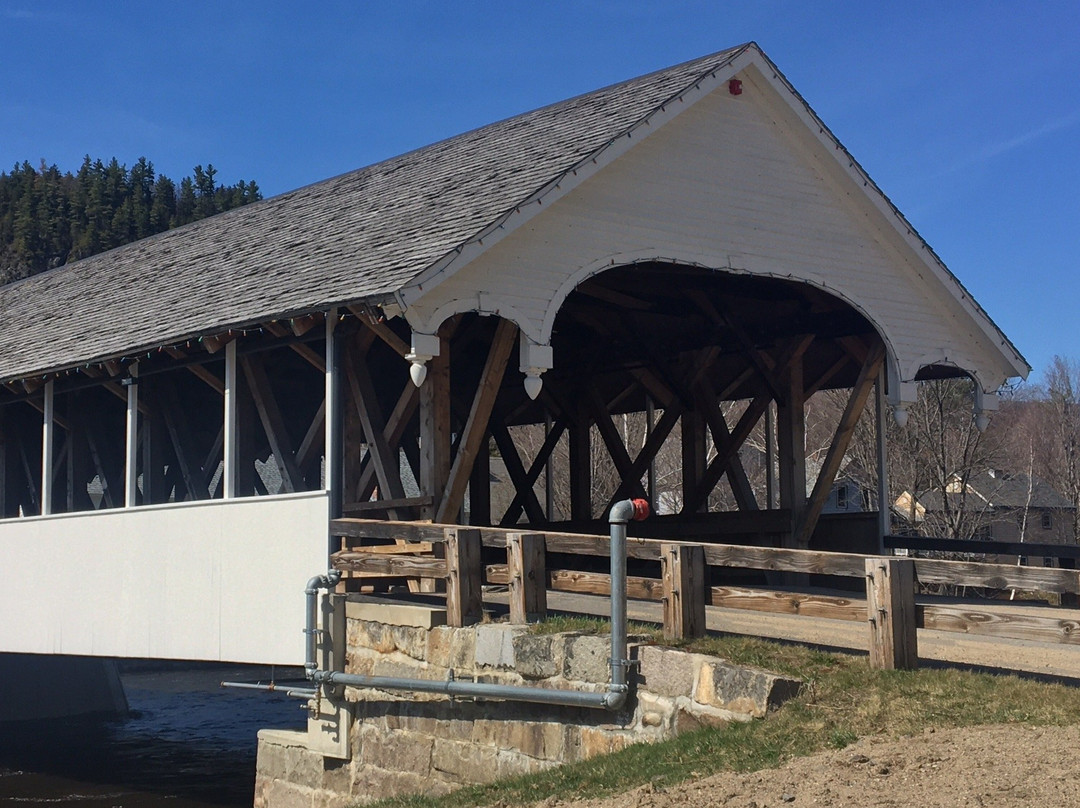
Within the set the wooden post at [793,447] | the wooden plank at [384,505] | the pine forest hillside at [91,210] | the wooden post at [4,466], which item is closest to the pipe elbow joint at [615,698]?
the wooden plank at [384,505]

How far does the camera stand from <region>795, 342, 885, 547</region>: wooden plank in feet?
50.0

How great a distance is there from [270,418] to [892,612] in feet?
25.2

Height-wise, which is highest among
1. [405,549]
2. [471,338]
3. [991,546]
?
[471,338]

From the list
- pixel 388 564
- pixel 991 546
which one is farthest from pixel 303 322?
pixel 991 546

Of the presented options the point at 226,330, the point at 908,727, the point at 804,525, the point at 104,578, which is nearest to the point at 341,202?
the point at 226,330

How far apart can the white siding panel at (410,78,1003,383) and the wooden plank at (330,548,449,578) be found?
77.9 inches

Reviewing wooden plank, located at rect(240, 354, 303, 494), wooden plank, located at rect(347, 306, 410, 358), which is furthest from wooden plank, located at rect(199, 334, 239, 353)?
wooden plank, located at rect(347, 306, 410, 358)

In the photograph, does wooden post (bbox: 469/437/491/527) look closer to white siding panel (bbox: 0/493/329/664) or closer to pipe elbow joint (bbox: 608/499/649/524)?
white siding panel (bbox: 0/493/329/664)

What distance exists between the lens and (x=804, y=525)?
1596 centimetres

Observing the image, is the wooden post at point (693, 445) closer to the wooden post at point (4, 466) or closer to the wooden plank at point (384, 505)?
the wooden plank at point (384, 505)

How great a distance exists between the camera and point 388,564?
10.6 meters

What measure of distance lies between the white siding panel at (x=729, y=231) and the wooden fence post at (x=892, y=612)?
4.62 m

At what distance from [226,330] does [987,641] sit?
710 cm

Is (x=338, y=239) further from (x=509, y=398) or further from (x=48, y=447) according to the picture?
(x=509, y=398)
